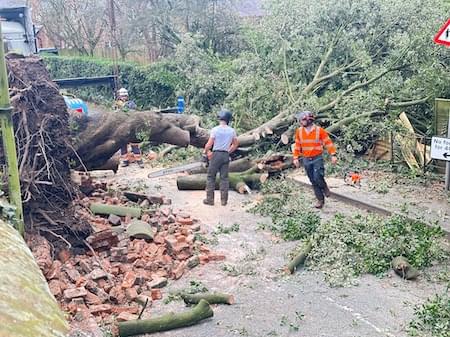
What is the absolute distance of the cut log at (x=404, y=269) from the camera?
5.77 m

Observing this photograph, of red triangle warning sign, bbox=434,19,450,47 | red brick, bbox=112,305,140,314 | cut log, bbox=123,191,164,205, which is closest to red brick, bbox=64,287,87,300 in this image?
red brick, bbox=112,305,140,314

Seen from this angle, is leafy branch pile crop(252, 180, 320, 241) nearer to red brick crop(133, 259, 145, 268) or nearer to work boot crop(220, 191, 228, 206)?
work boot crop(220, 191, 228, 206)

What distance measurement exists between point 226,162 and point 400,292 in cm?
443

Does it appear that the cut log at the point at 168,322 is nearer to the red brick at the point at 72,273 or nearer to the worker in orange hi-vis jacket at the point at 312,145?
the red brick at the point at 72,273

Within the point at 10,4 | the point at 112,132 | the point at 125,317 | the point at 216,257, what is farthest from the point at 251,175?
the point at 10,4

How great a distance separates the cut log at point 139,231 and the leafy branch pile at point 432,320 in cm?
364

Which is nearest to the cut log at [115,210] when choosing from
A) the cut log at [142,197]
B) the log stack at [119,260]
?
the log stack at [119,260]

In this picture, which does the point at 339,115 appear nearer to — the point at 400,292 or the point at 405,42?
the point at 405,42

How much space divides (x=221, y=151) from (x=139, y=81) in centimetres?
1303

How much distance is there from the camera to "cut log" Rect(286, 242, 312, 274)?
243 inches

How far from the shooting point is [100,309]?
17.1 feet

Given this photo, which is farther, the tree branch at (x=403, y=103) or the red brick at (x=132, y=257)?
the tree branch at (x=403, y=103)

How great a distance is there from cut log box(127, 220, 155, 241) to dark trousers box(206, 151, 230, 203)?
195 cm

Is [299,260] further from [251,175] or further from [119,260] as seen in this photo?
[251,175]
